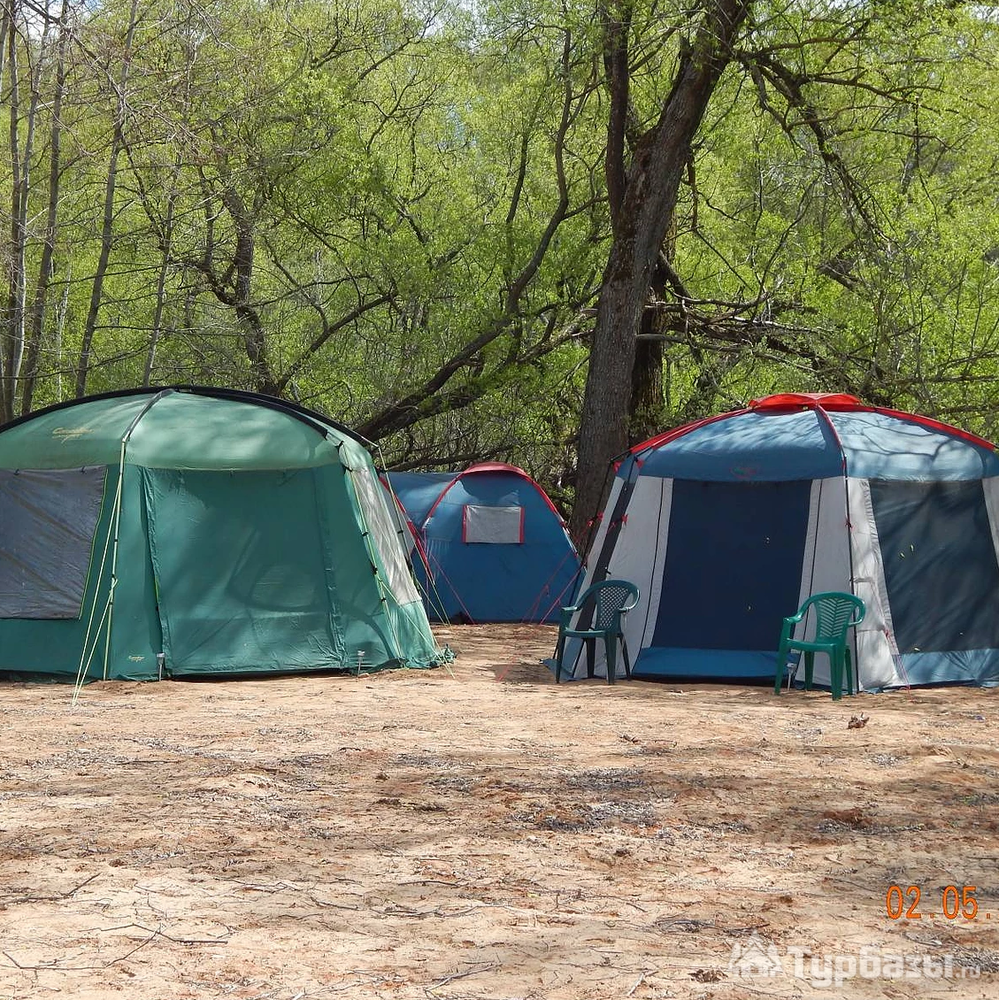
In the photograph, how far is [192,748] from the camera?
6707 millimetres

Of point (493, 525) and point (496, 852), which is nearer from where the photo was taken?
point (496, 852)

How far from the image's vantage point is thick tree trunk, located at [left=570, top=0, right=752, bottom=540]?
12.5 metres

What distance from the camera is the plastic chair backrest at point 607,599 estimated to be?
9.58 m

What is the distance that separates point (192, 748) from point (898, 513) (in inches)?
210

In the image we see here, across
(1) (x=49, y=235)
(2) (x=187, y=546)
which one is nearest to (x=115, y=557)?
(2) (x=187, y=546)

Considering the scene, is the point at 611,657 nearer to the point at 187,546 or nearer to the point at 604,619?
the point at 604,619

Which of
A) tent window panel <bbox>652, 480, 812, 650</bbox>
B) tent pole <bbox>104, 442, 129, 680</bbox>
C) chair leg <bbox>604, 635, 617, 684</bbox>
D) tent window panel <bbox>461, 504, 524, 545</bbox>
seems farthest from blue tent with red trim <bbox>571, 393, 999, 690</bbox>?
tent window panel <bbox>461, 504, 524, 545</bbox>

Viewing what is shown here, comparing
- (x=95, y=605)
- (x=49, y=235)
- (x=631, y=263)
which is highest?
(x=631, y=263)

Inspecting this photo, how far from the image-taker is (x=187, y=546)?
9.51 metres

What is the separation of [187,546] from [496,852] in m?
5.37

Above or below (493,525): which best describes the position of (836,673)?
below

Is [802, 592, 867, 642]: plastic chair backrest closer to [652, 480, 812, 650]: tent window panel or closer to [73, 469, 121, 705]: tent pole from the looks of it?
[652, 480, 812, 650]: tent window panel

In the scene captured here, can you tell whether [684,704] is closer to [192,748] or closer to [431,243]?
[192,748]

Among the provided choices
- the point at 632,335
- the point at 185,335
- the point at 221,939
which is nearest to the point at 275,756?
the point at 221,939
